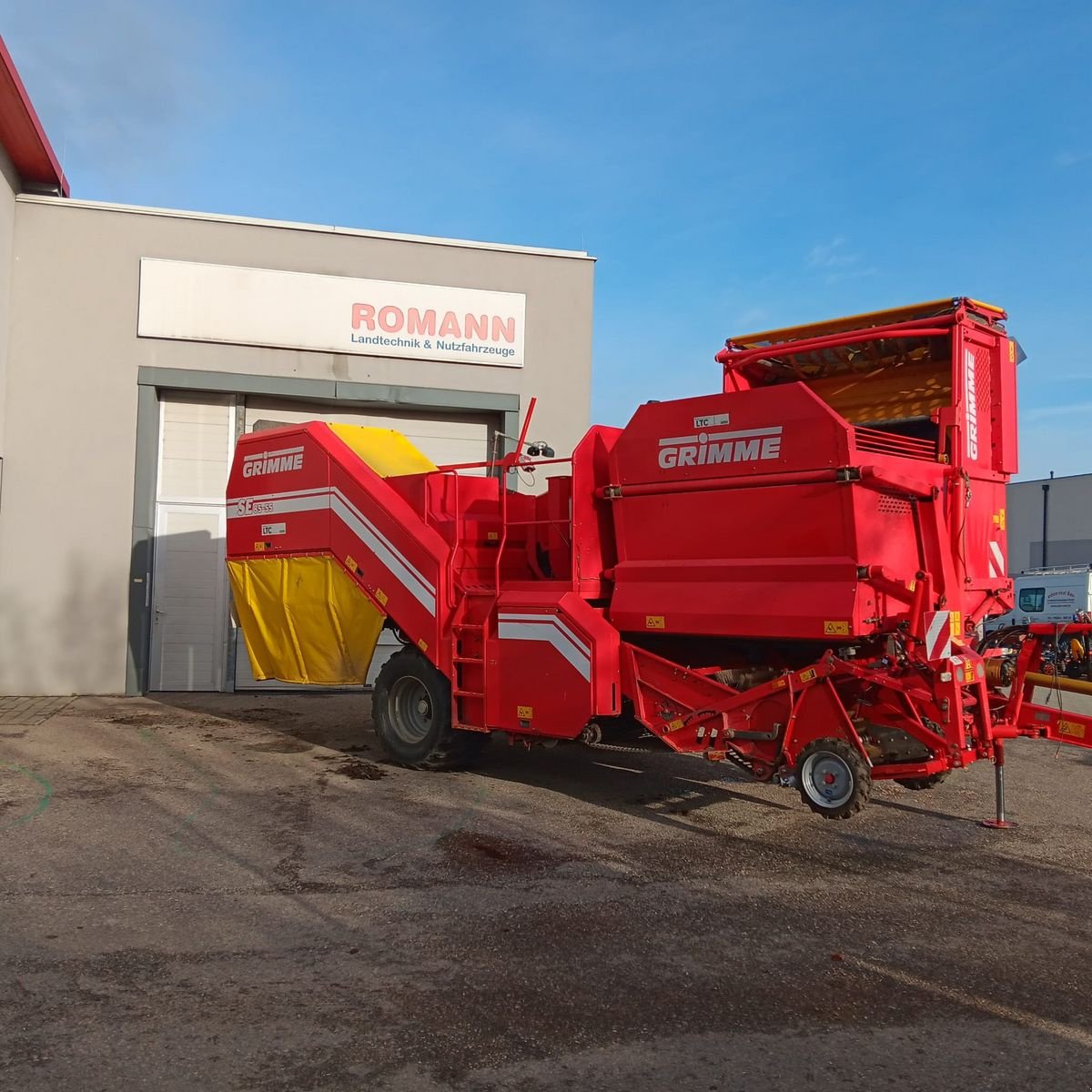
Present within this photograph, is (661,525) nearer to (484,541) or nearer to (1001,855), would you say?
(484,541)

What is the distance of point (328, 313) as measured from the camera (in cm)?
1359

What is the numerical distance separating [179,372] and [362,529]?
6.20 m

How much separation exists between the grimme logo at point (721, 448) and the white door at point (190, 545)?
28.1 feet

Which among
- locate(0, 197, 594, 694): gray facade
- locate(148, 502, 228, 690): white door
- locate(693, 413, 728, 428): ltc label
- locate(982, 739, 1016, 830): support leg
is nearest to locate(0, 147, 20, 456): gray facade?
locate(0, 197, 594, 694): gray facade

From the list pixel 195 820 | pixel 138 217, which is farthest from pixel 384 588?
pixel 138 217

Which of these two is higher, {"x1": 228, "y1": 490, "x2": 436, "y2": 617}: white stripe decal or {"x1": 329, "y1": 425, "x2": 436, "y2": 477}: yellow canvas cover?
{"x1": 329, "y1": 425, "x2": 436, "y2": 477}: yellow canvas cover

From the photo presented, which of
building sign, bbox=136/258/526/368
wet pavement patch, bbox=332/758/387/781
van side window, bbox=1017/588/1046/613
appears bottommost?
wet pavement patch, bbox=332/758/387/781

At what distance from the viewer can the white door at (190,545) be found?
44.2ft

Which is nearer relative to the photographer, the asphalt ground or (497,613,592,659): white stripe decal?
the asphalt ground

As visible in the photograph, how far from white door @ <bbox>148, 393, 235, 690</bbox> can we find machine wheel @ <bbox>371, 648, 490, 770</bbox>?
5.71 metres

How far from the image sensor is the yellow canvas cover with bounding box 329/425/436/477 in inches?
345

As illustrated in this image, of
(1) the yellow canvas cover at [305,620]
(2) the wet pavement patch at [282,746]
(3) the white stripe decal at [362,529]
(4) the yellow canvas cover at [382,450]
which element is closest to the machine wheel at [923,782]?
(3) the white stripe decal at [362,529]

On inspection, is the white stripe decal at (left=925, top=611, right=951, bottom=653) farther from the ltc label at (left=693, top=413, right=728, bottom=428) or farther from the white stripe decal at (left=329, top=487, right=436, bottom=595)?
the white stripe decal at (left=329, top=487, right=436, bottom=595)

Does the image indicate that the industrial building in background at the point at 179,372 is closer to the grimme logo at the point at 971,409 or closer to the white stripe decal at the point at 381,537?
the white stripe decal at the point at 381,537
